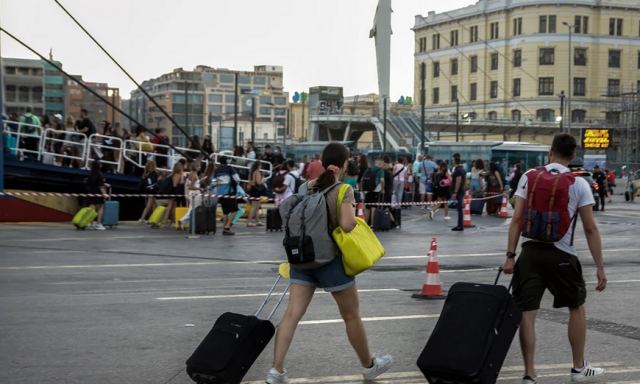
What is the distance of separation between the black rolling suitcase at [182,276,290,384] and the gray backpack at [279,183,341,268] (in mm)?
531

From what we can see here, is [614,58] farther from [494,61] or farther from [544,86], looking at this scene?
[494,61]

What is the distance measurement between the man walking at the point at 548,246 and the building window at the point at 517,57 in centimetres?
9061

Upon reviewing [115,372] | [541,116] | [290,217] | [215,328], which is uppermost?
[541,116]

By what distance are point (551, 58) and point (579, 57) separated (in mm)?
2823

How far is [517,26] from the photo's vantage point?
94250 millimetres

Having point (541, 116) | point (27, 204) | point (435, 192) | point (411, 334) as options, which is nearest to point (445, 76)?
point (541, 116)

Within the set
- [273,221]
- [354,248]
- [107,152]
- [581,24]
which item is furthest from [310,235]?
[581,24]

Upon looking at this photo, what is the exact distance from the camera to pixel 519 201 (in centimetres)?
644

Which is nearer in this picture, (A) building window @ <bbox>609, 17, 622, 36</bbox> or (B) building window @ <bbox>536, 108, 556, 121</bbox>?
(B) building window @ <bbox>536, 108, 556, 121</bbox>

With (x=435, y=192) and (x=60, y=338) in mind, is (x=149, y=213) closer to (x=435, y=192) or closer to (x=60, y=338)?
(x=435, y=192)

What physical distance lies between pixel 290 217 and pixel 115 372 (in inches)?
73.4

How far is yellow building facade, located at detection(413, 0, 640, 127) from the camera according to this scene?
91.7m

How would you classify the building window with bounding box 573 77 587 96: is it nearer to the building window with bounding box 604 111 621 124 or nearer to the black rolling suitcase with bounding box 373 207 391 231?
the building window with bounding box 604 111 621 124

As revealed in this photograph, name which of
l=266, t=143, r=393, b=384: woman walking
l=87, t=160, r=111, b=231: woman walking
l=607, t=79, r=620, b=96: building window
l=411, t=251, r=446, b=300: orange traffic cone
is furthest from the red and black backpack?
l=607, t=79, r=620, b=96: building window
